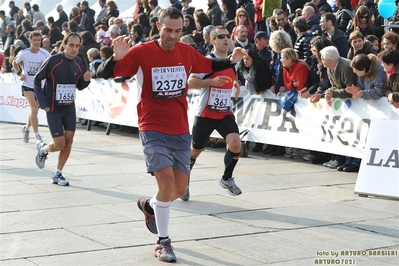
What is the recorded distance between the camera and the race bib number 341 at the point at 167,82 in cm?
675

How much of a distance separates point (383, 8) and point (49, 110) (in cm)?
541

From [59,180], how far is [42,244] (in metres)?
3.41

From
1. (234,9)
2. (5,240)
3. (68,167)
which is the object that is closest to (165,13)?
(5,240)

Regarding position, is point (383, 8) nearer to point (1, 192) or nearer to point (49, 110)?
point (49, 110)

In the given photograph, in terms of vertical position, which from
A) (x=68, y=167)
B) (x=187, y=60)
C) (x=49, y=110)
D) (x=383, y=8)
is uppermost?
(x=383, y=8)

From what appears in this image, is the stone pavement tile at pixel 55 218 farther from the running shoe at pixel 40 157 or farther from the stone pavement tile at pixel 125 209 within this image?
the running shoe at pixel 40 157

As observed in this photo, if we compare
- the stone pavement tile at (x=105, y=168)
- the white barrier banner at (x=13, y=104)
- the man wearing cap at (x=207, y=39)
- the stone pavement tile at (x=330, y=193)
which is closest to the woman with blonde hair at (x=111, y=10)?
the white barrier banner at (x=13, y=104)

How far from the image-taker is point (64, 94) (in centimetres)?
1052

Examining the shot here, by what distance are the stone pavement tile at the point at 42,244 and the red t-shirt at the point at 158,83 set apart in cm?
118

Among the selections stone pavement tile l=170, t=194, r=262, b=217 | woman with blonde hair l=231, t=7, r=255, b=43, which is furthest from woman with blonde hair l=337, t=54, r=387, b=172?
→ woman with blonde hair l=231, t=7, r=255, b=43

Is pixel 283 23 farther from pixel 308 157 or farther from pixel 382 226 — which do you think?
pixel 382 226

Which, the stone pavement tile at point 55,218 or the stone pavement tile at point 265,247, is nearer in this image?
the stone pavement tile at point 265,247

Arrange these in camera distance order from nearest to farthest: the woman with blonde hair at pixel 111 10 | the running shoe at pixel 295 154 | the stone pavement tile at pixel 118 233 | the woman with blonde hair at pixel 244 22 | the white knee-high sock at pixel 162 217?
the white knee-high sock at pixel 162 217 → the stone pavement tile at pixel 118 233 → the running shoe at pixel 295 154 → the woman with blonde hair at pixel 244 22 → the woman with blonde hair at pixel 111 10

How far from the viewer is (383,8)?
12.4 meters
